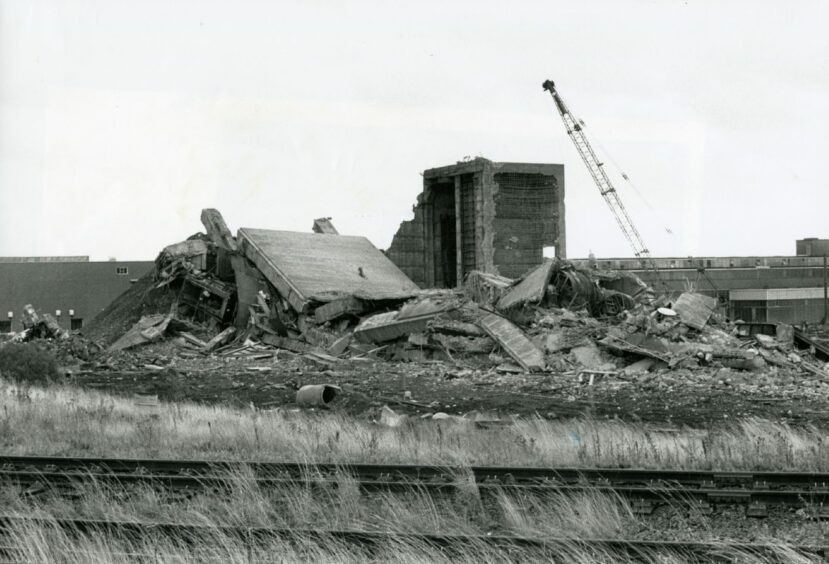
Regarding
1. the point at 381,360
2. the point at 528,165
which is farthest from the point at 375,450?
the point at 528,165

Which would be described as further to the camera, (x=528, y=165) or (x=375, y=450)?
(x=528, y=165)

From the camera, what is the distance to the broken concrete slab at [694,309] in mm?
18531

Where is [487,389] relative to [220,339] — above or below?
below

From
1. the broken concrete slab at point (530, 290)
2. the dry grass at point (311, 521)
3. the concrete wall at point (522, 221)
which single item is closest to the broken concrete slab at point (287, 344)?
the broken concrete slab at point (530, 290)

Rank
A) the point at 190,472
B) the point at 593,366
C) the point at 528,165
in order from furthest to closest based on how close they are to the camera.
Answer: the point at 528,165
the point at 593,366
the point at 190,472

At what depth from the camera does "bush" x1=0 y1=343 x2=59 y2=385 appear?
54.1 feet

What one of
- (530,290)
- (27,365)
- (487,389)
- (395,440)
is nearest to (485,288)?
(530,290)

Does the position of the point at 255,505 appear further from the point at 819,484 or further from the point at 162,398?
the point at 162,398

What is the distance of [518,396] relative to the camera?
14.4 metres

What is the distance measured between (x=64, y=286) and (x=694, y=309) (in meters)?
35.1

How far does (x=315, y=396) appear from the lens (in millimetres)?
13641

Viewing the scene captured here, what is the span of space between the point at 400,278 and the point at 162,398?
531 inches

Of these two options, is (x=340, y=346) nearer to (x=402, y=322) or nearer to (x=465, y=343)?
(x=402, y=322)

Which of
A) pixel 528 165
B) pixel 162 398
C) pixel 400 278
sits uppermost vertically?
pixel 528 165
